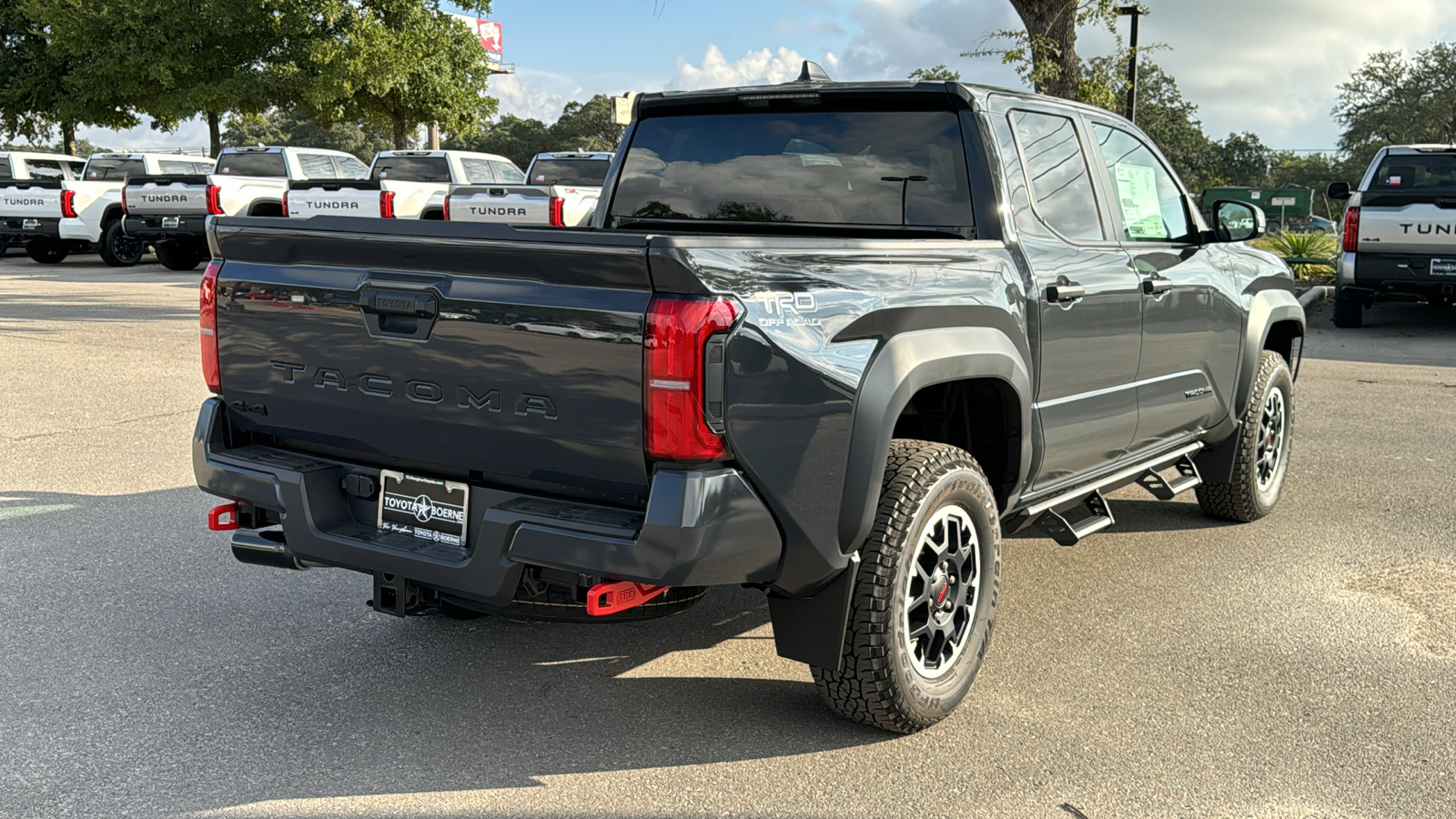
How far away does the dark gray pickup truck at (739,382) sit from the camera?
3.22 meters

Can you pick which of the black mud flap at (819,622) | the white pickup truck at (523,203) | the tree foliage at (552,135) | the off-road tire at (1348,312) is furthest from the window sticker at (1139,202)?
the tree foliage at (552,135)

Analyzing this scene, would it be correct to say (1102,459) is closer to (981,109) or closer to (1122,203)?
(1122,203)

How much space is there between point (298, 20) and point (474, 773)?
31.4 metres

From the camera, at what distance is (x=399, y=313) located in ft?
11.6

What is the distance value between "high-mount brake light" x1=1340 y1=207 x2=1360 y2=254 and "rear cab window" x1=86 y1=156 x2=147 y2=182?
2005cm

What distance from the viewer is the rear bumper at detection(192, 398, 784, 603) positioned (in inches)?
125

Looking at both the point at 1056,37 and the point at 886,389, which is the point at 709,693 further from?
the point at 1056,37

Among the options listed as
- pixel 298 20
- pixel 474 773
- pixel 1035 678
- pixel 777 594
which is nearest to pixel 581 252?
pixel 777 594

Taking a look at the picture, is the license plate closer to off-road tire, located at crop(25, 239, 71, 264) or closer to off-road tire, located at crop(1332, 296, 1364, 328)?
off-road tire, located at crop(1332, 296, 1364, 328)

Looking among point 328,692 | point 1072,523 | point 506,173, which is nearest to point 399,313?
point 328,692

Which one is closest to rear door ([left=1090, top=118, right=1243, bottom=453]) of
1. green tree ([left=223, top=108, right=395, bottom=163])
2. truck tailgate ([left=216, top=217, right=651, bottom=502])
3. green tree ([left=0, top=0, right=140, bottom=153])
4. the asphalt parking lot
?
the asphalt parking lot

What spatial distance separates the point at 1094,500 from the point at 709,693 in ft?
6.10

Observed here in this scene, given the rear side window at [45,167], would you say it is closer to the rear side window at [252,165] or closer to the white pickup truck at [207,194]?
the white pickup truck at [207,194]

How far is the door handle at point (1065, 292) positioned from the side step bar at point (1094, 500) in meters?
0.74
